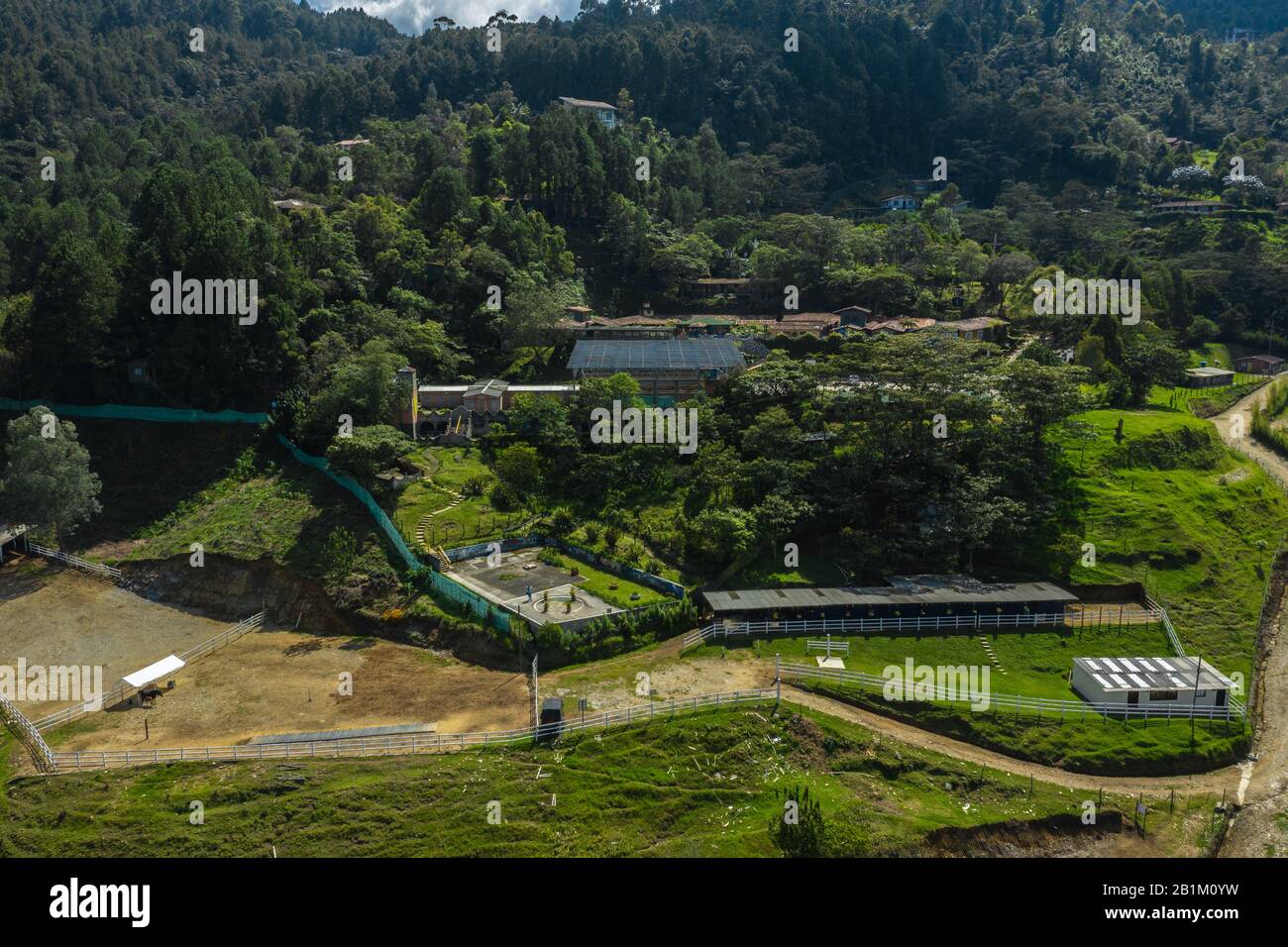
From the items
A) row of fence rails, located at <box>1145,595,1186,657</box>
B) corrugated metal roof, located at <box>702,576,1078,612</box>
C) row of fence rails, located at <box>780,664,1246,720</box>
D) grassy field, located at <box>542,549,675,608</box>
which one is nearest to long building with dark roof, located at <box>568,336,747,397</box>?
grassy field, located at <box>542,549,675,608</box>

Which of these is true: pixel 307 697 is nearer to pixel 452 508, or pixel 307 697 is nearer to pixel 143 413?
pixel 452 508

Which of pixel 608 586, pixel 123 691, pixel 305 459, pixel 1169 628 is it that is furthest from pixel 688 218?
pixel 123 691

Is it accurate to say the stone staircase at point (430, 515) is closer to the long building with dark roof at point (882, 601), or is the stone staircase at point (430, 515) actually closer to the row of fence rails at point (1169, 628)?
the long building with dark roof at point (882, 601)

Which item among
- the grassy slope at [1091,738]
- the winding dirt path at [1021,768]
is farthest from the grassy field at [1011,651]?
the winding dirt path at [1021,768]

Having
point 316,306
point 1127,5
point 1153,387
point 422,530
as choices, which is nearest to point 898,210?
point 1153,387

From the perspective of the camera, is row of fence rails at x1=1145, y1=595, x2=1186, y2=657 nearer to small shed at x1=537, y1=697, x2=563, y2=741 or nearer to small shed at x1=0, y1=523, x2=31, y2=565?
small shed at x1=537, y1=697, x2=563, y2=741

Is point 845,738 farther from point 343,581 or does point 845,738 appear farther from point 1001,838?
point 343,581
